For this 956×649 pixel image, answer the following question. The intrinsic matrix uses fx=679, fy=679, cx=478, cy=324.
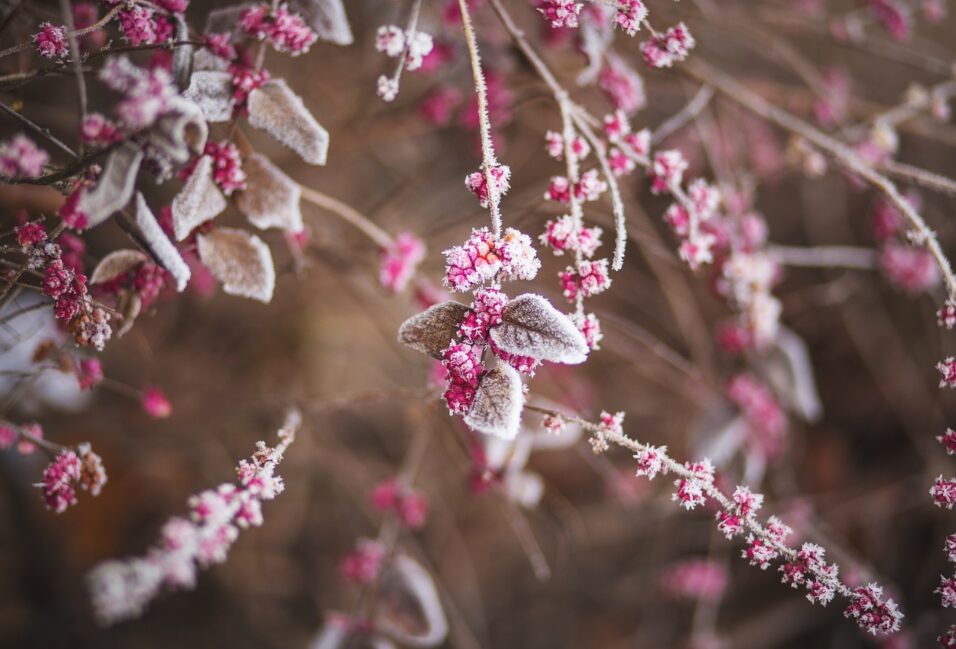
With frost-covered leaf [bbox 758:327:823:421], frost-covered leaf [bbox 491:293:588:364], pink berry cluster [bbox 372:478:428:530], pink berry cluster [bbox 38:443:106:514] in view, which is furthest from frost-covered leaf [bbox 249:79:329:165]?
frost-covered leaf [bbox 758:327:823:421]

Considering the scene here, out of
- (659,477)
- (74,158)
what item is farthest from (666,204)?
(74,158)

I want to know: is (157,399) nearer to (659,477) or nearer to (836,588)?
(836,588)

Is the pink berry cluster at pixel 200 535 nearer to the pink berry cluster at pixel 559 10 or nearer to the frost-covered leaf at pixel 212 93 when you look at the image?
the frost-covered leaf at pixel 212 93

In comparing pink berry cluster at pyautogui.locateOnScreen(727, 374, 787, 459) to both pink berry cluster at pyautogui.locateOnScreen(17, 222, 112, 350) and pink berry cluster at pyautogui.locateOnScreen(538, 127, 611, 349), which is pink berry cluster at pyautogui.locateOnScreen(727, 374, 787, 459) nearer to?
pink berry cluster at pyautogui.locateOnScreen(538, 127, 611, 349)

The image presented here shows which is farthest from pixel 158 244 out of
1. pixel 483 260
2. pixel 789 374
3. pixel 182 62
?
pixel 789 374

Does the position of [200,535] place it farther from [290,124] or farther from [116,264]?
[290,124]

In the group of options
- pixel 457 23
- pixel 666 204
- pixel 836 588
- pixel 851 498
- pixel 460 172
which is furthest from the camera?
pixel 666 204
